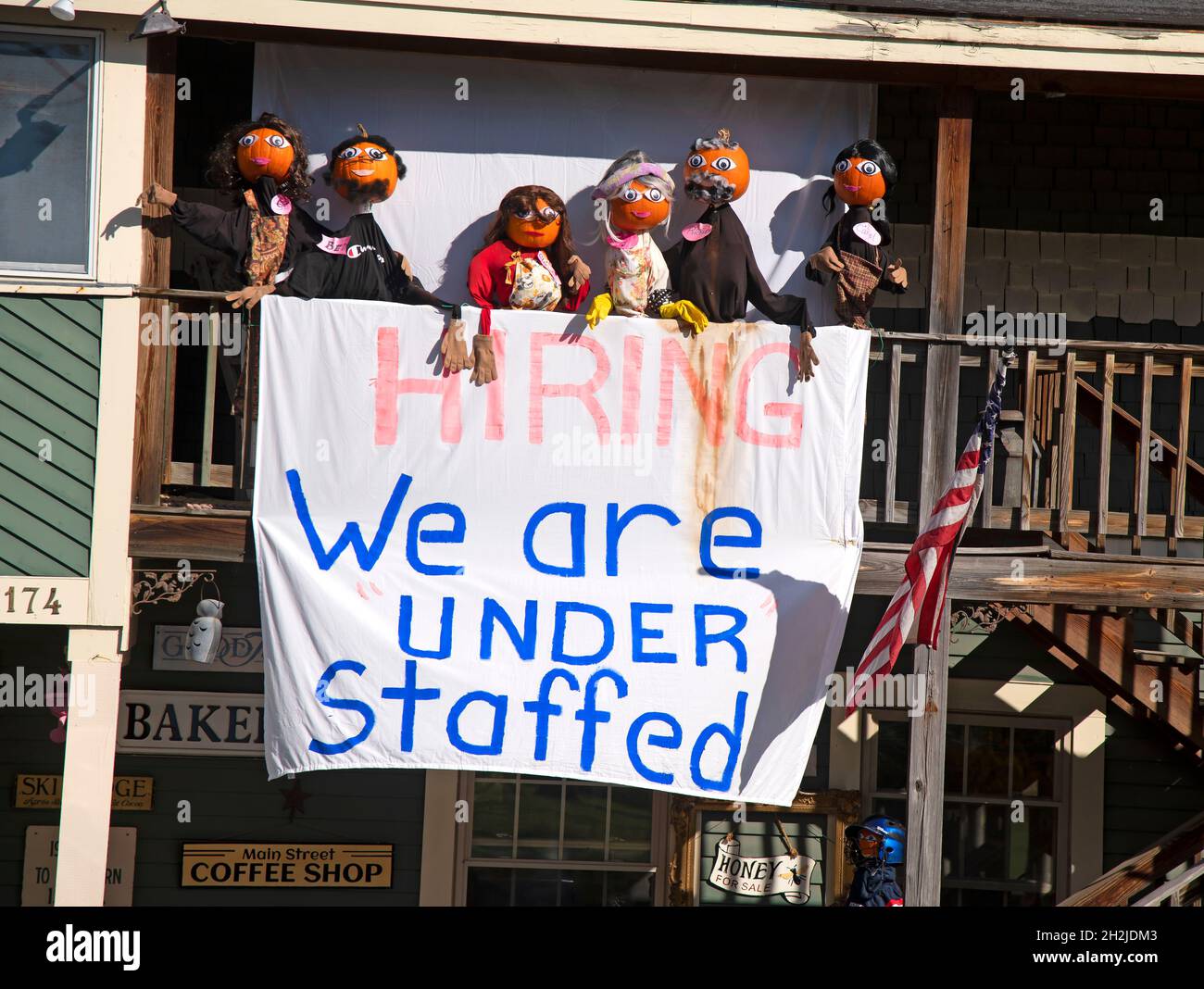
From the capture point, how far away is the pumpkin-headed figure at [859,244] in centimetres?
820

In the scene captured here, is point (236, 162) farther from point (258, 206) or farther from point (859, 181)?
point (859, 181)

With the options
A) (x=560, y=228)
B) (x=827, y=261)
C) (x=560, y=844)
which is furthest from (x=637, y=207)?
(x=560, y=844)

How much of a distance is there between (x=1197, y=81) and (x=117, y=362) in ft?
19.9

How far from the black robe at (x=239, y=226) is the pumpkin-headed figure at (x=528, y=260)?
0.96m

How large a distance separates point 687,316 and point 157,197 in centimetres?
289

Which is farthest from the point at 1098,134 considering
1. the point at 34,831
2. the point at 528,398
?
the point at 34,831

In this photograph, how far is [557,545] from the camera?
764 cm

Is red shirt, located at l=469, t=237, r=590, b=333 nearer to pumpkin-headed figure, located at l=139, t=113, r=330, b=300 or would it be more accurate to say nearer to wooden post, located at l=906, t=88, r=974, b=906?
pumpkin-headed figure, located at l=139, t=113, r=330, b=300

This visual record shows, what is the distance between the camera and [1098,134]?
33.8ft

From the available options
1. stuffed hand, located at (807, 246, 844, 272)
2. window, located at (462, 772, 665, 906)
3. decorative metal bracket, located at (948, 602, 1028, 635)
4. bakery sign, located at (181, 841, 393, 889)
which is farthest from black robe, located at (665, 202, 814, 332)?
bakery sign, located at (181, 841, 393, 889)

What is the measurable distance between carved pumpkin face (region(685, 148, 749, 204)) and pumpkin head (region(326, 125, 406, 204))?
170 cm

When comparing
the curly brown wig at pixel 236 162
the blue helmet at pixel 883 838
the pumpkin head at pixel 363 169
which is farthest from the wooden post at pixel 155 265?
the blue helmet at pixel 883 838

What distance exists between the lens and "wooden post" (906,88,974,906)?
793 cm

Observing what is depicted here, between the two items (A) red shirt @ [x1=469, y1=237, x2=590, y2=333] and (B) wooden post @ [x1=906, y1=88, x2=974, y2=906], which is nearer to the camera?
(B) wooden post @ [x1=906, y1=88, x2=974, y2=906]
